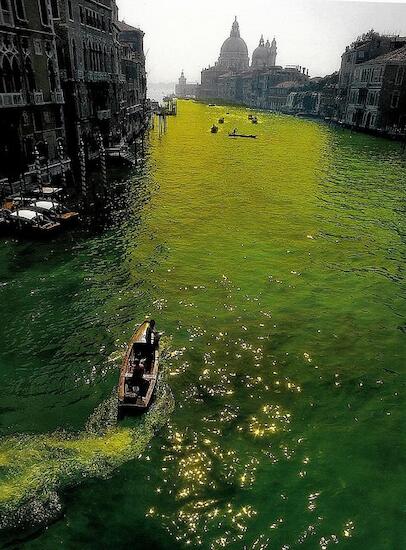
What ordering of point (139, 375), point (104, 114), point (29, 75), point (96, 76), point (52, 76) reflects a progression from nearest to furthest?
1. point (139, 375)
2. point (29, 75)
3. point (52, 76)
4. point (96, 76)
5. point (104, 114)

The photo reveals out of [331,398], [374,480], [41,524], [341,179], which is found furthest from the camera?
[341,179]

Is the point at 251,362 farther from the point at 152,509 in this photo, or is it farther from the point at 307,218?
the point at 307,218

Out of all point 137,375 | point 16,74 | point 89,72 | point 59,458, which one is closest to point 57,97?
point 16,74

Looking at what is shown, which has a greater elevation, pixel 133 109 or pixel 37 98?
pixel 37 98

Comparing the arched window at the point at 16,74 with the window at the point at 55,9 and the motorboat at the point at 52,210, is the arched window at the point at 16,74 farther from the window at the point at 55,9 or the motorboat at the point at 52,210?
the window at the point at 55,9

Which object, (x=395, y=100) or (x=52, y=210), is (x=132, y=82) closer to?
(x=395, y=100)

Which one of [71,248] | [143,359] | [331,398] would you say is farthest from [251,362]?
[71,248]

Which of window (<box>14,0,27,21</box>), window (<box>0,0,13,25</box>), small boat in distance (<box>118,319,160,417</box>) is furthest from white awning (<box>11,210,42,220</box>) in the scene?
window (<box>14,0,27,21</box>)

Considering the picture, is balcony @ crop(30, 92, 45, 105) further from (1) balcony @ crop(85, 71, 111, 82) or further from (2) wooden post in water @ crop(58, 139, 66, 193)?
(1) balcony @ crop(85, 71, 111, 82)
